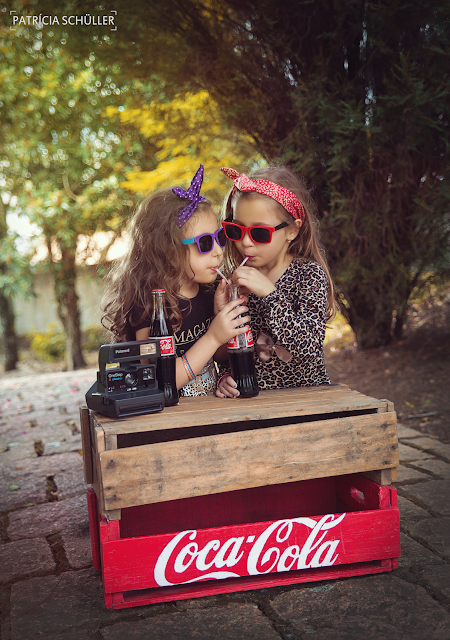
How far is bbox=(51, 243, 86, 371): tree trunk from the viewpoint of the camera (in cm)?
991

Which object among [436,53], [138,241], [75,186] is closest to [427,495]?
[138,241]

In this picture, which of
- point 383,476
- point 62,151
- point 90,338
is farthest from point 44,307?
point 383,476

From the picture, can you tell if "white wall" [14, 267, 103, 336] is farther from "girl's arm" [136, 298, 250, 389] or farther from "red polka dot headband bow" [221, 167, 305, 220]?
"girl's arm" [136, 298, 250, 389]

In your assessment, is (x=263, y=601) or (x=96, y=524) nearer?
(x=263, y=601)

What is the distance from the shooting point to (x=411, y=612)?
1700 millimetres

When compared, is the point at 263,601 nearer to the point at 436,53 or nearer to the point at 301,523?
the point at 301,523

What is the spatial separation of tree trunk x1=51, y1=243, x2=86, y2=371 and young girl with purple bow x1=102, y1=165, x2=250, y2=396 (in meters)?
7.86

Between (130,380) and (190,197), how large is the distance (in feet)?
2.65

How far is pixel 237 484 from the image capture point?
71.0 inches

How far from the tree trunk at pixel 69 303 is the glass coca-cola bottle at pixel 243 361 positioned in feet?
26.9

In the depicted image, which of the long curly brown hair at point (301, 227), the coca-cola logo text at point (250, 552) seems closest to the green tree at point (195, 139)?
the long curly brown hair at point (301, 227)

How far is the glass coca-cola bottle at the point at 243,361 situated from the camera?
2.09 metres

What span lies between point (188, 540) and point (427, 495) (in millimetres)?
1397

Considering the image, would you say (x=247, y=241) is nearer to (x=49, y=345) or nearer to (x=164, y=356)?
(x=164, y=356)
